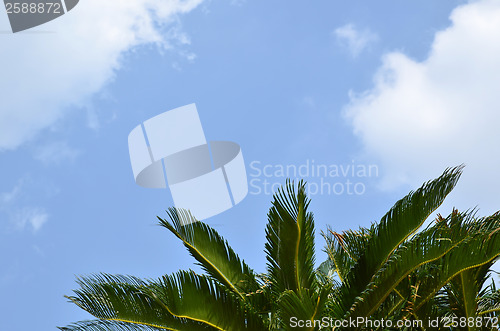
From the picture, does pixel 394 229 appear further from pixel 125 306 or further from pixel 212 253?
pixel 125 306

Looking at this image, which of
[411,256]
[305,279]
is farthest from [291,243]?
[411,256]

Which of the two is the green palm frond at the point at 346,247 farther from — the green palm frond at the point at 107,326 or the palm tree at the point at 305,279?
the green palm frond at the point at 107,326

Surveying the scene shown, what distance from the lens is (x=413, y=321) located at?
25.4 ft

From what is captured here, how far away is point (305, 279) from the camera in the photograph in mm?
6965

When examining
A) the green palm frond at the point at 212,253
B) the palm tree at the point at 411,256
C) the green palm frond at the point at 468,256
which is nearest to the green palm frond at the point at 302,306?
the palm tree at the point at 411,256

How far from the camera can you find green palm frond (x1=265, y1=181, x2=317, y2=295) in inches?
257

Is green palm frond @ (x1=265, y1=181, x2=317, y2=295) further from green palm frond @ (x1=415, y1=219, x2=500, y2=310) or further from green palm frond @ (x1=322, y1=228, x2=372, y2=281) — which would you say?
green palm frond @ (x1=415, y1=219, x2=500, y2=310)

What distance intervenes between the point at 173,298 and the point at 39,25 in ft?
18.1

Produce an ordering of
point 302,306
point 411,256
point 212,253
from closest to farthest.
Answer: point 302,306 < point 411,256 < point 212,253

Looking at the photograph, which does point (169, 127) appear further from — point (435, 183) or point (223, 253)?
point (435, 183)

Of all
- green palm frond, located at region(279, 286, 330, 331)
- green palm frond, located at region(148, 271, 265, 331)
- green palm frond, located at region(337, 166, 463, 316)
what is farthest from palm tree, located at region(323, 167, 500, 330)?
green palm frond, located at region(148, 271, 265, 331)

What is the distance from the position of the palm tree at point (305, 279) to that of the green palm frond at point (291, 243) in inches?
0.5

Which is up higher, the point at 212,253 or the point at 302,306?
the point at 212,253

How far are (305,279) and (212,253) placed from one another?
136 cm
